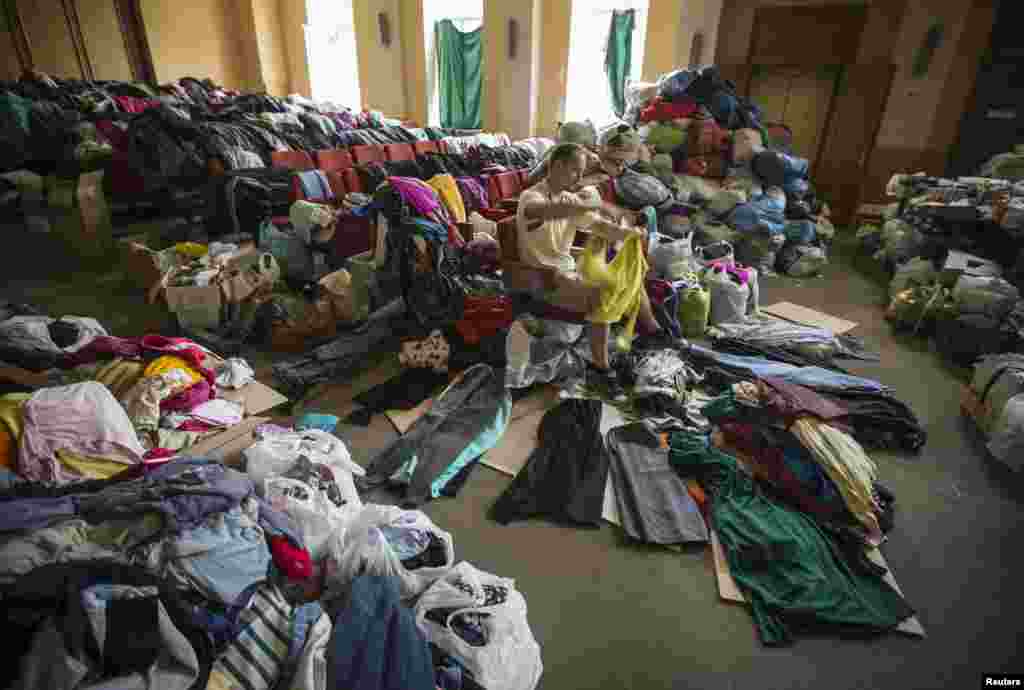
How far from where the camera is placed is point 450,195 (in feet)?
12.5

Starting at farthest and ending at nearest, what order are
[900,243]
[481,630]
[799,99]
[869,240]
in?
1. [799,99]
2. [869,240]
3. [900,243]
4. [481,630]

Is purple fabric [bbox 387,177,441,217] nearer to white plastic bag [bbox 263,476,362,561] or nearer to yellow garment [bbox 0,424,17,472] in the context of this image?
white plastic bag [bbox 263,476,362,561]

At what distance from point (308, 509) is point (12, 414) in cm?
107

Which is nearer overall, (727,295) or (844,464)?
(844,464)

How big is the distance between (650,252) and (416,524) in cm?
286

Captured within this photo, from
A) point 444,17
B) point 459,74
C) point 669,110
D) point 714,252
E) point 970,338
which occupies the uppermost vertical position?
point 444,17

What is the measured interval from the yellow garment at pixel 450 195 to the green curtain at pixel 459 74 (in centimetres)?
536

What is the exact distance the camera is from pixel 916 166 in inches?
250

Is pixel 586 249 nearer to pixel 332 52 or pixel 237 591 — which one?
pixel 237 591

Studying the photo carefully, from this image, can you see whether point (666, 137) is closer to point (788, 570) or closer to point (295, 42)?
point (788, 570)

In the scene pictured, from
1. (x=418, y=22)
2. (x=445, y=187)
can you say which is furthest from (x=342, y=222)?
(x=418, y=22)

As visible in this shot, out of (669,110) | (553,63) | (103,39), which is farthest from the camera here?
(103,39)

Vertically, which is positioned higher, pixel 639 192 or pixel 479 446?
pixel 639 192

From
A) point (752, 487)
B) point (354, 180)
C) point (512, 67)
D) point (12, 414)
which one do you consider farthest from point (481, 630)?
point (512, 67)
